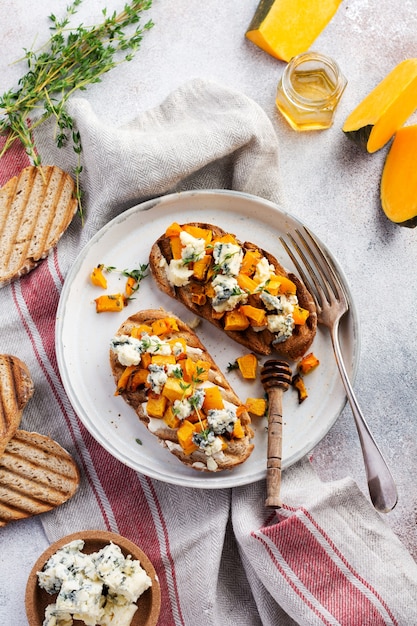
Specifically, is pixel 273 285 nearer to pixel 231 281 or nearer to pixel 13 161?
pixel 231 281

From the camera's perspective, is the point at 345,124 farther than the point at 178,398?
Yes

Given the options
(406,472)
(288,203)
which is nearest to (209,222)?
(288,203)

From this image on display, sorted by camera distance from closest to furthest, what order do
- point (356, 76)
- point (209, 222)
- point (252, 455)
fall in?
point (252, 455), point (209, 222), point (356, 76)

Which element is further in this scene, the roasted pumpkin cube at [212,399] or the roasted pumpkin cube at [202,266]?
the roasted pumpkin cube at [202,266]

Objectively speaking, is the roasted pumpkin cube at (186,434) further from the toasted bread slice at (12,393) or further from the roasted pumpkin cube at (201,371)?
the toasted bread slice at (12,393)

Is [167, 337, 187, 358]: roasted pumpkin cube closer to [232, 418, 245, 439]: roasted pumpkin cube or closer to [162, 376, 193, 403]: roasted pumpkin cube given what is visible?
[162, 376, 193, 403]: roasted pumpkin cube

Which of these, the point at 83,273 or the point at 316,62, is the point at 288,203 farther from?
the point at 83,273

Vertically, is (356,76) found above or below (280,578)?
above

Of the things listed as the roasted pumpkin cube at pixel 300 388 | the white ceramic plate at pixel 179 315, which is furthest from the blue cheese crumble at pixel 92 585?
the roasted pumpkin cube at pixel 300 388
